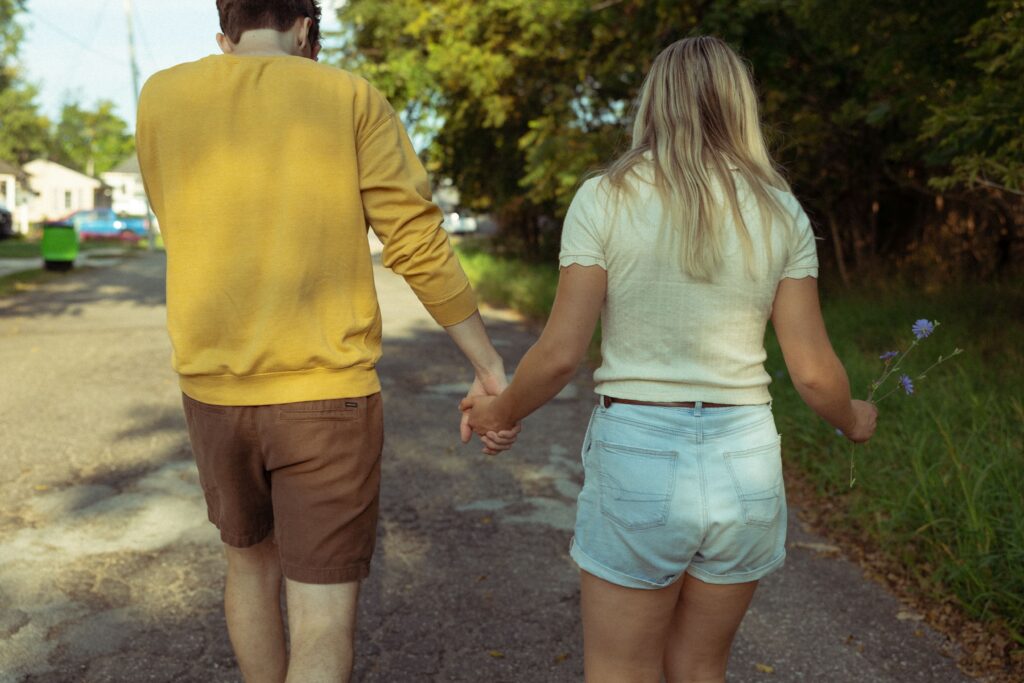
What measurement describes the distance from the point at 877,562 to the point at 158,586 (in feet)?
10.0

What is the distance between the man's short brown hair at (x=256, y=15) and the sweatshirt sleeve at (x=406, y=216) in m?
0.24

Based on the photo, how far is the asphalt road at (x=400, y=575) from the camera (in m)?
3.66

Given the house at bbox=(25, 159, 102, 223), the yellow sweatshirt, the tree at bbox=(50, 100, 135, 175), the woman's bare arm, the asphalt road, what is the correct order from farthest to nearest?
the tree at bbox=(50, 100, 135, 175) < the house at bbox=(25, 159, 102, 223) < the asphalt road < the yellow sweatshirt < the woman's bare arm

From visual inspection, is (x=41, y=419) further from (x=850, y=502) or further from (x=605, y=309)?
(x=605, y=309)

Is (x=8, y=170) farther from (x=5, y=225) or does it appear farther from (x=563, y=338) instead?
(x=563, y=338)

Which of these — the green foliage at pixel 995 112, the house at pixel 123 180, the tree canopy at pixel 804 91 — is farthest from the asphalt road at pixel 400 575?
the house at pixel 123 180

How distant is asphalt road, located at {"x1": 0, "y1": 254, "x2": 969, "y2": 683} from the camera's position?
12.0ft

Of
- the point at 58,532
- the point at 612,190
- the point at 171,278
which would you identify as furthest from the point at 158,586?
the point at 612,190

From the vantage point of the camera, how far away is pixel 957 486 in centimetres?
471

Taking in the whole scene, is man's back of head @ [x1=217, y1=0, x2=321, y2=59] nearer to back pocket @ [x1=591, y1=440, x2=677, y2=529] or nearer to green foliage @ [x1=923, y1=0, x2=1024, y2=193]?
back pocket @ [x1=591, y1=440, x2=677, y2=529]

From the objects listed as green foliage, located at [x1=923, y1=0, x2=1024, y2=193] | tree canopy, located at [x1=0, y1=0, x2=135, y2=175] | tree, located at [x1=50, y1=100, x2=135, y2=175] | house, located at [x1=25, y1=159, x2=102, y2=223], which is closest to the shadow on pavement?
green foliage, located at [x1=923, y1=0, x2=1024, y2=193]

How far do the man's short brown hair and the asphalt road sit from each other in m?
2.09

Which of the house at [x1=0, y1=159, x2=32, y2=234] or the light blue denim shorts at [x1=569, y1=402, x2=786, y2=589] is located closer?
the light blue denim shorts at [x1=569, y1=402, x2=786, y2=589]

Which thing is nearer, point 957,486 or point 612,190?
point 612,190
